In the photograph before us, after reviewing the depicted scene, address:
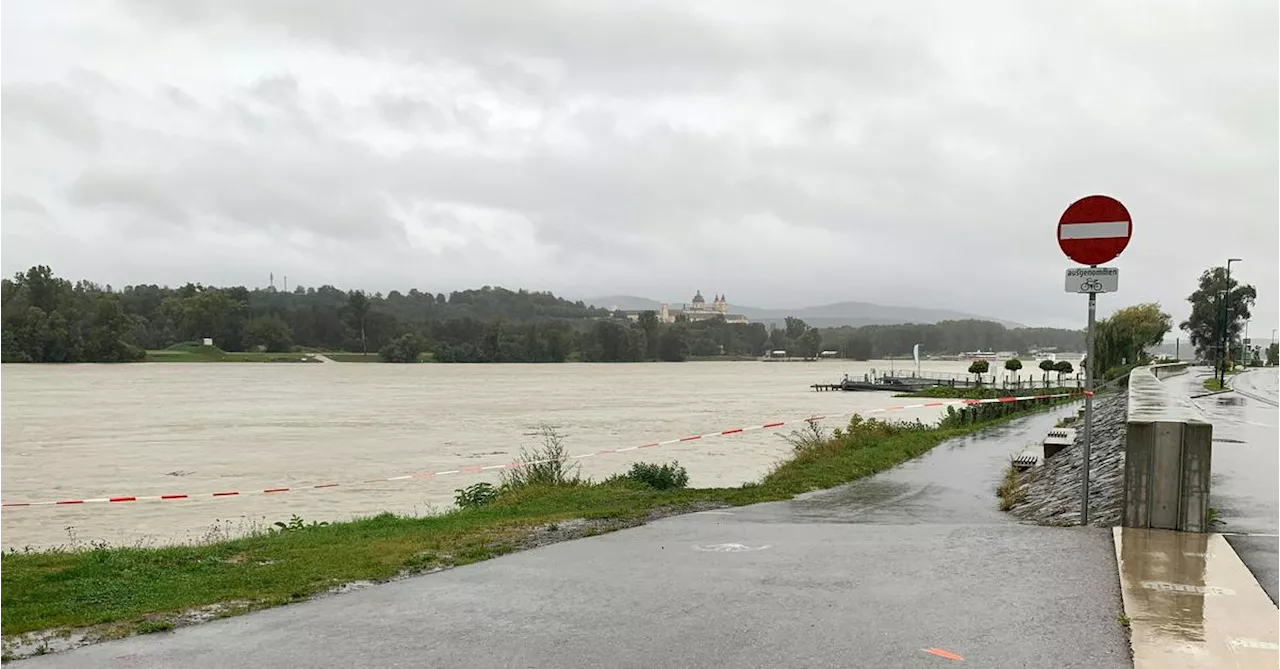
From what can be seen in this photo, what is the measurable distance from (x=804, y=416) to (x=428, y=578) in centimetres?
5053

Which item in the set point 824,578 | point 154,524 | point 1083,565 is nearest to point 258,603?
point 824,578

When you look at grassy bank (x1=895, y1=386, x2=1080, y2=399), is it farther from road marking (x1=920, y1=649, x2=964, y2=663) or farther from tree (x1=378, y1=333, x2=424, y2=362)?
tree (x1=378, y1=333, x2=424, y2=362)

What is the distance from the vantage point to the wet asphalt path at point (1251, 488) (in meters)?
7.38

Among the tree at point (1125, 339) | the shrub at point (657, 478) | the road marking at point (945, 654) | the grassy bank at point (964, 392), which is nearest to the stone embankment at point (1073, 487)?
the road marking at point (945, 654)

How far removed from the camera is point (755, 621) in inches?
230

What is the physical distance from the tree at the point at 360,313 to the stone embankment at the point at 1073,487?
6937 inches

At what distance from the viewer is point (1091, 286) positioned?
27.1 ft

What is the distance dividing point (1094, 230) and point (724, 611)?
4.85 meters

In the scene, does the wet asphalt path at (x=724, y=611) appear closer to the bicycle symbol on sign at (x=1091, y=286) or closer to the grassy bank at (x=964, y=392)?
the bicycle symbol on sign at (x=1091, y=286)

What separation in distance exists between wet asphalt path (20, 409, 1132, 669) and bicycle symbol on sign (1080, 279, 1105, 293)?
6.68 ft

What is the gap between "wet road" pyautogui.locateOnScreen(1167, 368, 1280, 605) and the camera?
7.39m

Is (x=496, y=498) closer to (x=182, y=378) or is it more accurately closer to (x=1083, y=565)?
(x=1083, y=565)

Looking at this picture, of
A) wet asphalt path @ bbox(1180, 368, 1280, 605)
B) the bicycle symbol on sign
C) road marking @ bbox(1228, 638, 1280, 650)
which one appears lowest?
road marking @ bbox(1228, 638, 1280, 650)

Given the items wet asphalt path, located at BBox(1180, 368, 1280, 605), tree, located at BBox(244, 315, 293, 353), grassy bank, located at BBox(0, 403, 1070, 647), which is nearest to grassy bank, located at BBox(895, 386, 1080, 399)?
wet asphalt path, located at BBox(1180, 368, 1280, 605)
